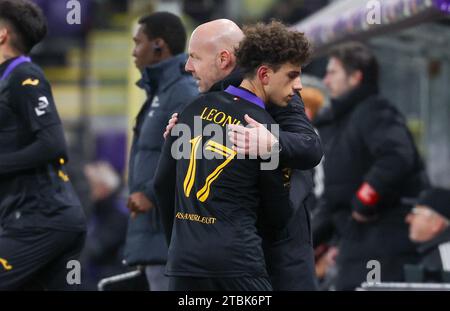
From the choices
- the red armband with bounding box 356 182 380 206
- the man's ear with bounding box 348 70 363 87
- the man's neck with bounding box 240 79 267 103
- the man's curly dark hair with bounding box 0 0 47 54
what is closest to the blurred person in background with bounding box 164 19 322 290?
the man's neck with bounding box 240 79 267 103

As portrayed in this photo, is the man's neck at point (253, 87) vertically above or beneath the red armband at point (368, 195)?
above

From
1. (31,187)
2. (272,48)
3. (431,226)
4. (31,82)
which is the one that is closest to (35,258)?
(31,187)

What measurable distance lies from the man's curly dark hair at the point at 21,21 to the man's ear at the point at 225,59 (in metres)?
1.32

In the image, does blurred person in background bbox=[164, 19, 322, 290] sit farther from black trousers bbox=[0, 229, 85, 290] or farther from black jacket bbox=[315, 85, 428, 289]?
black jacket bbox=[315, 85, 428, 289]

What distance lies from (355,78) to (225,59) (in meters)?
3.22

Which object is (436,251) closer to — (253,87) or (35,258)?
(35,258)

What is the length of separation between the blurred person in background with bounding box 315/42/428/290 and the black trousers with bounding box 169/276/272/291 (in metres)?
3.25

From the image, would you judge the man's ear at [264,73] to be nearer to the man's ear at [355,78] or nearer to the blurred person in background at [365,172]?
the blurred person in background at [365,172]

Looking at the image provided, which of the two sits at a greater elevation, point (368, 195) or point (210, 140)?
point (210, 140)

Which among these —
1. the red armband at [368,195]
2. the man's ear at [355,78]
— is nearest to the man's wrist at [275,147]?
the red armband at [368,195]

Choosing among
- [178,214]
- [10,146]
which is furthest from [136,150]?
[178,214]

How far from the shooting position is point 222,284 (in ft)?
17.9

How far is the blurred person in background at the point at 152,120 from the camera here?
7023mm

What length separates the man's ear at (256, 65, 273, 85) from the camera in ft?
18.3
